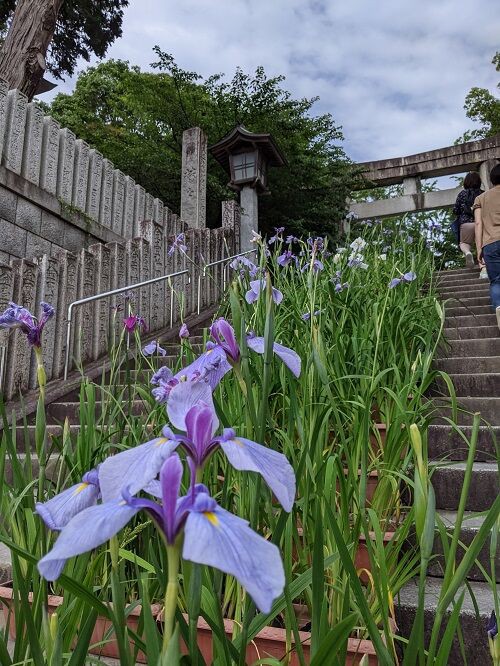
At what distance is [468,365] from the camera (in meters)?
3.30

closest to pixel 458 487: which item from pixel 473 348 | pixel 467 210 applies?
pixel 473 348

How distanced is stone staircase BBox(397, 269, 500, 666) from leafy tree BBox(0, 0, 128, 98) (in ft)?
20.8

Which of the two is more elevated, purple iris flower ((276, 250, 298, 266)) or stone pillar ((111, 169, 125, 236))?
stone pillar ((111, 169, 125, 236))

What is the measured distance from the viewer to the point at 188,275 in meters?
5.78

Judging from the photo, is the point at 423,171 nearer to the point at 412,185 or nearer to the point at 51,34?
the point at 412,185

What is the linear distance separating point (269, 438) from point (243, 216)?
218 inches

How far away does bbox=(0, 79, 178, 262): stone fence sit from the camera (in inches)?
184

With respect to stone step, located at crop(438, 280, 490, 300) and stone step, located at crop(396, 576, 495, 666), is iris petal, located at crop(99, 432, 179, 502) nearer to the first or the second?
stone step, located at crop(396, 576, 495, 666)

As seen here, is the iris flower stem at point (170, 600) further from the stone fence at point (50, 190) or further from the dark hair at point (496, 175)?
the stone fence at point (50, 190)

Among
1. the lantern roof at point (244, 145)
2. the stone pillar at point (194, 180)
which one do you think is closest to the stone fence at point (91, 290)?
the stone pillar at point (194, 180)

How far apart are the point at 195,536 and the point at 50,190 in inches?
213

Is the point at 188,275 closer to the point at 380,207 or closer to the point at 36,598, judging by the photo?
the point at 36,598

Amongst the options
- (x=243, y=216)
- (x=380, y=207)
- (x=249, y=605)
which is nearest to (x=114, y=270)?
(x=243, y=216)

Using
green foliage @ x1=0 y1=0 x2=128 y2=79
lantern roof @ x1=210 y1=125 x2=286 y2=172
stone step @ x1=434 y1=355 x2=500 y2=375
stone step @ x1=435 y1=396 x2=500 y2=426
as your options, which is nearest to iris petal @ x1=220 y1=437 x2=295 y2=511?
stone step @ x1=435 y1=396 x2=500 y2=426
